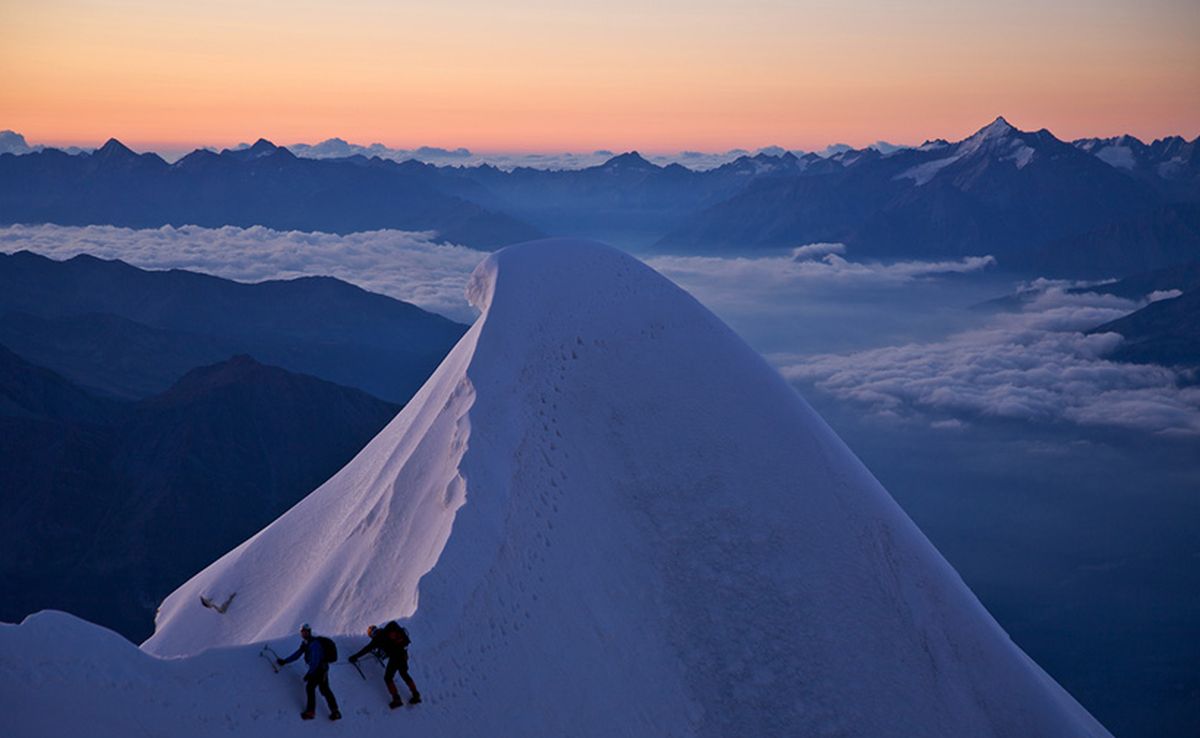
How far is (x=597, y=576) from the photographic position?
1031 inches

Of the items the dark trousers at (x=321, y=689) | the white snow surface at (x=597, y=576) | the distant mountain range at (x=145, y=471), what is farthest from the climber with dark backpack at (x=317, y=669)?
the distant mountain range at (x=145, y=471)

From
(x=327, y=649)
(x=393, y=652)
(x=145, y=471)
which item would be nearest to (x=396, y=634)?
(x=393, y=652)

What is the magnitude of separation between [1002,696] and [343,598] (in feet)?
59.6

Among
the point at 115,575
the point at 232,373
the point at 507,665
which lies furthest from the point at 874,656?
the point at 232,373

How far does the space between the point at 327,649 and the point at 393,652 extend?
1.33 m

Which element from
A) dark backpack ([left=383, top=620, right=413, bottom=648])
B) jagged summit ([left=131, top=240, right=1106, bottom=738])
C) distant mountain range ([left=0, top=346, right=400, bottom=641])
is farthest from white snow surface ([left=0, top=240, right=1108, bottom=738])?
distant mountain range ([left=0, top=346, right=400, bottom=641])

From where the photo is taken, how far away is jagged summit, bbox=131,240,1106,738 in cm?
2388

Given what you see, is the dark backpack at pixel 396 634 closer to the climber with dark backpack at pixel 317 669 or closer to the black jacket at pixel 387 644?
the black jacket at pixel 387 644

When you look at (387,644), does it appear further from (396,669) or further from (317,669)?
(317,669)

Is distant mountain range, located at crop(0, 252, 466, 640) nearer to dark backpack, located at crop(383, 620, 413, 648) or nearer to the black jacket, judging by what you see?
the black jacket

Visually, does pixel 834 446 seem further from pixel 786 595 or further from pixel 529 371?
pixel 529 371

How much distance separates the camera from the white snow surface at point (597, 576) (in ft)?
68.6

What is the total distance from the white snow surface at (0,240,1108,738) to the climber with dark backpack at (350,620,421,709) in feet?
1.26

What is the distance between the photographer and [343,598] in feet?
87.2
